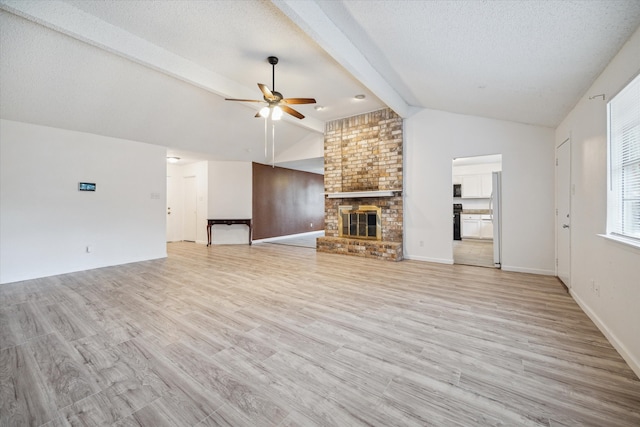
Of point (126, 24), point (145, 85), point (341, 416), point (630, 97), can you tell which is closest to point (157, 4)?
point (126, 24)

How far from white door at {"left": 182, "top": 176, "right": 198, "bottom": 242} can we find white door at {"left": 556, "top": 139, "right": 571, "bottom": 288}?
8737 mm

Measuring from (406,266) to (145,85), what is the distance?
5.47 metres

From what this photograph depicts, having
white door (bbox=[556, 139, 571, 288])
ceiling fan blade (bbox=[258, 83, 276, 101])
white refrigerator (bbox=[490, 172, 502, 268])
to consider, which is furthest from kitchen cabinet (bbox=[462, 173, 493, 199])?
ceiling fan blade (bbox=[258, 83, 276, 101])

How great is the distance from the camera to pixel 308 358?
6.63ft

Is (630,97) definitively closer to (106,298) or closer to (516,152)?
(516,152)

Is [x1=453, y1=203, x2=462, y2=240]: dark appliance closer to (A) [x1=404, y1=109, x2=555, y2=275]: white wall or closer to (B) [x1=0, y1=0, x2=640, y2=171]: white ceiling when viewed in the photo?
(A) [x1=404, y1=109, x2=555, y2=275]: white wall

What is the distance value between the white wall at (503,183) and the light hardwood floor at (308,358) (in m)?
0.93

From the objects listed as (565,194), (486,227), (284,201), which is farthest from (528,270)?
(284,201)

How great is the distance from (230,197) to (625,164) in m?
8.00

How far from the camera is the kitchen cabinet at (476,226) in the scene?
823 centimetres

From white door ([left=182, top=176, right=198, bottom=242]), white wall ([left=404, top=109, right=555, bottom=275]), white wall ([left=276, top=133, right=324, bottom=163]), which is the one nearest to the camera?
white wall ([left=404, top=109, right=555, bottom=275])

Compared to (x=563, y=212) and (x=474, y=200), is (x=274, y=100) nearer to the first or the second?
(x=563, y=212)

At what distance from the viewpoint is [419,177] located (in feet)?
18.1

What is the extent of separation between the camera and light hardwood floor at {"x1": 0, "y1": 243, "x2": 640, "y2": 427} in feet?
4.91
